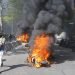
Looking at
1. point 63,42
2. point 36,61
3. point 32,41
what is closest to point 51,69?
point 36,61

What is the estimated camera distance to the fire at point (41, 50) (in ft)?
62.7

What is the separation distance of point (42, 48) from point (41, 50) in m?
0.21

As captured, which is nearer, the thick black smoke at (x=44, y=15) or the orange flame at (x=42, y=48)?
the orange flame at (x=42, y=48)

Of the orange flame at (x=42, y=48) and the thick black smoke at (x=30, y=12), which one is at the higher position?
the thick black smoke at (x=30, y=12)

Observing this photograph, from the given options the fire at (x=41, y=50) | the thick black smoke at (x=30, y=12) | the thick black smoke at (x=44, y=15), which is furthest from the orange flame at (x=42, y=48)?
the thick black smoke at (x=30, y=12)

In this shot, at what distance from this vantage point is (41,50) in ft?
64.9

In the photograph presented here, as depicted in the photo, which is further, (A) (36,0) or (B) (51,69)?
(A) (36,0)

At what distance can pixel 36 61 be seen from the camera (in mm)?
18953

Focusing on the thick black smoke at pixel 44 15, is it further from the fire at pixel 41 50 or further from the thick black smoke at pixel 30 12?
the fire at pixel 41 50

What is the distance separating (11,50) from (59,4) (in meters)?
9.33

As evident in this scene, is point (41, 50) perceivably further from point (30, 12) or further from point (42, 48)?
point (30, 12)

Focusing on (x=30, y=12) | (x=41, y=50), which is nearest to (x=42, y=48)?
(x=41, y=50)

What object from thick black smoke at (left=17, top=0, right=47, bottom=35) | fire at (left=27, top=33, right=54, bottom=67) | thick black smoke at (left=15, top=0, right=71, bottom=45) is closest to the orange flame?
fire at (left=27, top=33, right=54, bottom=67)

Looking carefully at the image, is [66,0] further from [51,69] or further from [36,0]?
[51,69]
